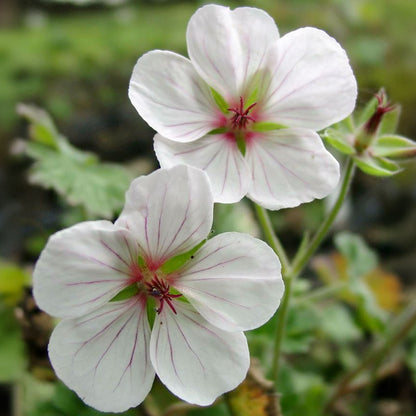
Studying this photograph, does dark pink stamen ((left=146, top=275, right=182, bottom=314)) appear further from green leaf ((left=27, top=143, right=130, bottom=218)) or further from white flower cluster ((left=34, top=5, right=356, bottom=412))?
green leaf ((left=27, top=143, right=130, bottom=218))

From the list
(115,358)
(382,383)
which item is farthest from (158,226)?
(382,383)

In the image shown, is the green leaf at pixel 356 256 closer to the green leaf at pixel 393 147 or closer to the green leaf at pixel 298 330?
the green leaf at pixel 298 330

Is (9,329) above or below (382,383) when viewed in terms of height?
above

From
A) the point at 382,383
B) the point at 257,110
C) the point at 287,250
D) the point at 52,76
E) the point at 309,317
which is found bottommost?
the point at 52,76

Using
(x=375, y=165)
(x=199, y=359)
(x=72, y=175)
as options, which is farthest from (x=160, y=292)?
(x=72, y=175)

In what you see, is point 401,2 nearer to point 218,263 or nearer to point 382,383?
point 382,383

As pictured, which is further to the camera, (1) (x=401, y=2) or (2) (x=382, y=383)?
(1) (x=401, y=2)

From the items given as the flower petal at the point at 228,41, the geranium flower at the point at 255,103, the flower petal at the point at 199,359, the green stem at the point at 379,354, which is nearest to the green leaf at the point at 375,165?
the geranium flower at the point at 255,103
